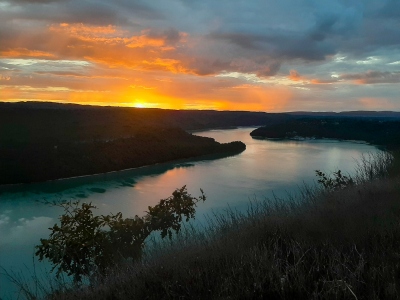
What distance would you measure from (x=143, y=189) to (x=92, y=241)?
623 inches

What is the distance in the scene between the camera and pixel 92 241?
5.02m

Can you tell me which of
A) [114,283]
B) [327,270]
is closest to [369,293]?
[327,270]

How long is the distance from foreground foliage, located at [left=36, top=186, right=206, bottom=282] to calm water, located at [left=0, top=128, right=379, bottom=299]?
10.1 ft

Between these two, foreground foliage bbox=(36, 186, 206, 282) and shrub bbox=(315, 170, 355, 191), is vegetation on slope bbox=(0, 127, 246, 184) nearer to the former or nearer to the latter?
foreground foliage bbox=(36, 186, 206, 282)

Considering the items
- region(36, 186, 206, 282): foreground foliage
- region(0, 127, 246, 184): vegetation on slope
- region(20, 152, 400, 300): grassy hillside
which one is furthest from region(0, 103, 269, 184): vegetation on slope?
region(20, 152, 400, 300): grassy hillside

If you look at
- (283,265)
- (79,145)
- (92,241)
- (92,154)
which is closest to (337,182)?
(92,241)

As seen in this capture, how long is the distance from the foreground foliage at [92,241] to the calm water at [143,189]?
3073 mm

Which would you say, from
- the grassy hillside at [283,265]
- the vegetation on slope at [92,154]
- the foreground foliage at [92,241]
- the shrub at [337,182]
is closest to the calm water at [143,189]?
the vegetation on slope at [92,154]

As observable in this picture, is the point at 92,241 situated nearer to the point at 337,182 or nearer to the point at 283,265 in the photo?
the point at 283,265

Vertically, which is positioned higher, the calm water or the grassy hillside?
the grassy hillside

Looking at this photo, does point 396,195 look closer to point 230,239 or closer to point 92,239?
point 230,239

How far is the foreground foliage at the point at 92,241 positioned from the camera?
4.79m

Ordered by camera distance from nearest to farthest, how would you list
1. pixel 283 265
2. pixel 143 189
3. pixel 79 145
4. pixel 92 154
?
1. pixel 283 265
2. pixel 143 189
3. pixel 92 154
4. pixel 79 145

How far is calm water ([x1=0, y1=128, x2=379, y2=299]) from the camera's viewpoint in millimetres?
12172
